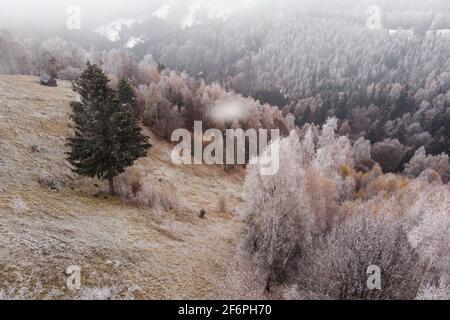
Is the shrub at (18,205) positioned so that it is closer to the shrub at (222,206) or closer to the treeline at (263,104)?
the shrub at (222,206)

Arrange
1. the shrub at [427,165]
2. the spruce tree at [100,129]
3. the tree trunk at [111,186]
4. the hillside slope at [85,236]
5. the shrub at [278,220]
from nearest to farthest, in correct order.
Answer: the hillside slope at [85,236]
the shrub at [278,220]
the spruce tree at [100,129]
the tree trunk at [111,186]
the shrub at [427,165]

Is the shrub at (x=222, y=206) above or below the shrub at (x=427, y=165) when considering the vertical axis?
above

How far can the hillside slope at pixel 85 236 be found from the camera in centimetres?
2106

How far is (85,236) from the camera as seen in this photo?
25.5 m

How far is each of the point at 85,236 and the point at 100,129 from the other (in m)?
10.6

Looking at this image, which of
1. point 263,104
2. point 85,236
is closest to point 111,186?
point 85,236

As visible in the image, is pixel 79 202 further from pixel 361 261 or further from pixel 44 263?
pixel 361 261

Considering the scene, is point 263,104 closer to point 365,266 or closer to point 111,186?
point 111,186

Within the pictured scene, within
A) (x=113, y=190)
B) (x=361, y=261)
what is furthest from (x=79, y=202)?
(x=361, y=261)

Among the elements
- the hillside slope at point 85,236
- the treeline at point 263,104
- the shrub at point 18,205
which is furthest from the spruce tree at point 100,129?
the treeline at point 263,104

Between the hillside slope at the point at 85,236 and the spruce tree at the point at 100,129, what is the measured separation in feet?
11.4

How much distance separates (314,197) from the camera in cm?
4075

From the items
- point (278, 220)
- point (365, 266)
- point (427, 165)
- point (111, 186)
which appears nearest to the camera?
point (365, 266)

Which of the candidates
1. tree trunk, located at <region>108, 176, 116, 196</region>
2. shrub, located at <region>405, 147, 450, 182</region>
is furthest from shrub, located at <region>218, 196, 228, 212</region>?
shrub, located at <region>405, 147, 450, 182</region>
